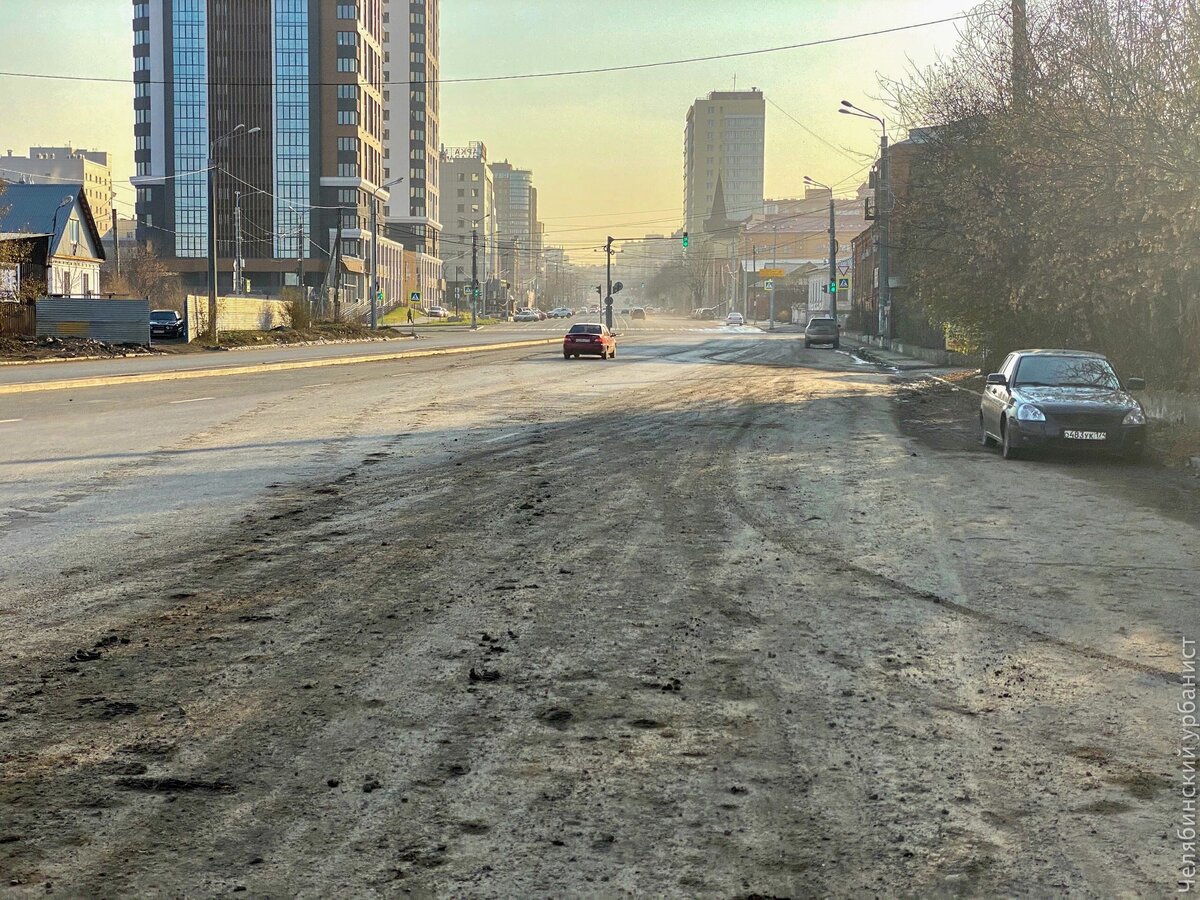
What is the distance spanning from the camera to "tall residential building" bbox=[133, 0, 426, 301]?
113 m

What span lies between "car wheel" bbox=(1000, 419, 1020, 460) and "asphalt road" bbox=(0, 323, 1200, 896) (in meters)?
2.57

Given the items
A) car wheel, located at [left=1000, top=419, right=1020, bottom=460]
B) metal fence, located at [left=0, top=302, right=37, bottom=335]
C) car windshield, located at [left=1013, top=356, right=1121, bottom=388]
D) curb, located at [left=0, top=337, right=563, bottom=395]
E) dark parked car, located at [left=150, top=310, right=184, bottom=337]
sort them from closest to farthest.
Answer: car wheel, located at [left=1000, top=419, right=1020, bottom=460] → car windshield, located at [left=1013, top=356, right=1121, bottom=388] → curb, located at [left=0, top=337, right=563, bottom=395] → metal fence, located at [left=0, top=302, right=37, bottom=335] → dark parked car, located at [left=150, top=310, right=184, bottom=337]

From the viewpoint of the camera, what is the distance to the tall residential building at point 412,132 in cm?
16750

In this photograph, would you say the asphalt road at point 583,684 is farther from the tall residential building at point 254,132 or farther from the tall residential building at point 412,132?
the tall residential building at point 412,132

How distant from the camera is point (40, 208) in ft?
230

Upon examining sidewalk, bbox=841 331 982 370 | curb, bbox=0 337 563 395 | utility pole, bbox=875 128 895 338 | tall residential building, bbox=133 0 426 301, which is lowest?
curb, bbox=0 337 563 395

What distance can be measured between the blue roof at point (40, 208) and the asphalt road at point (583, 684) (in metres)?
61.9

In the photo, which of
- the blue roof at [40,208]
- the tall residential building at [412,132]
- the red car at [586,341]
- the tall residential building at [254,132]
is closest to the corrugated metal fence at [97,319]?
the red car at [586,341]

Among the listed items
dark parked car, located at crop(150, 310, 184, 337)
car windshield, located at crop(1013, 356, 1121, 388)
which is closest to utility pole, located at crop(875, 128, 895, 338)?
car windshield, located at crop(1013, 356, 1121, 388)

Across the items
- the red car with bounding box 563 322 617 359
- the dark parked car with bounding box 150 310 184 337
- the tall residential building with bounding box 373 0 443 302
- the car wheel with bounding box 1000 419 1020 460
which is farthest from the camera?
the tall residential building with bounding box 373 0 443 302

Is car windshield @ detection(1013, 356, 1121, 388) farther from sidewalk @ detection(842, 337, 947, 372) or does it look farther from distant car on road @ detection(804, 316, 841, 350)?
distant car on road @ detection(804, 316, 841, 350)

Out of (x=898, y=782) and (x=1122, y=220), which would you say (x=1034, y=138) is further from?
(x=898, y=782)

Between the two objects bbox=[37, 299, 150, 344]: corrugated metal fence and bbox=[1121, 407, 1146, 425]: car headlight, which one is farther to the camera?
bbox=[37, 299, 150, 344]: corrugated metal fence

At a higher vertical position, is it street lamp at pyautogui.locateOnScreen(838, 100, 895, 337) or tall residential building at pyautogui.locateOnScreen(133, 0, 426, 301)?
tall residential building at pyautogui.locateOnScreen(133, 0, 426, 301)
